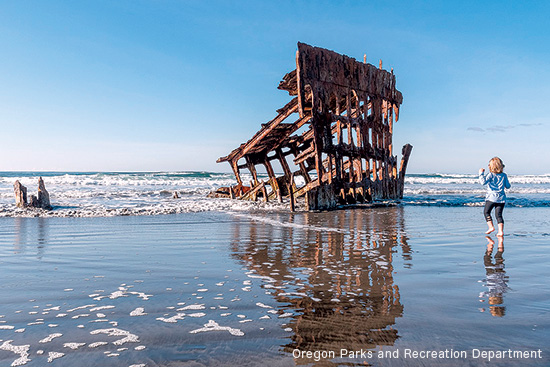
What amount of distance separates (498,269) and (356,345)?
262 cm

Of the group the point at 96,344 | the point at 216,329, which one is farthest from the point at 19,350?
the point at 216,329

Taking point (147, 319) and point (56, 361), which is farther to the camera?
point (147, 319)

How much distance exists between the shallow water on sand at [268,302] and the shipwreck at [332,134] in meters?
6.62

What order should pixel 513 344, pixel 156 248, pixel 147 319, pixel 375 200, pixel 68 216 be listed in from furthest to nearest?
pixel 375 200, pixel 68 216, pixel 156 248, pixel 147 319, pixel 513 344

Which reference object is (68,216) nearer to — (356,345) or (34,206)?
(34,206)

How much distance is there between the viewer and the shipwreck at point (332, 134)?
11859 millimetres

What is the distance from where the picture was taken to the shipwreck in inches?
467

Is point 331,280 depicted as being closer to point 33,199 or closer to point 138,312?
point 138,312

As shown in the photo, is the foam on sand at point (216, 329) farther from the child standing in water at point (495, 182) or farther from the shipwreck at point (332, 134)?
the shipwreck at point (332, 134)

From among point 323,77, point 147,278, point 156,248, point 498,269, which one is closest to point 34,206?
point 156,248

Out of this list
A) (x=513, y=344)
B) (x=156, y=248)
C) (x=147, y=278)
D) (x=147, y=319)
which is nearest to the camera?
(x=513, y=344)

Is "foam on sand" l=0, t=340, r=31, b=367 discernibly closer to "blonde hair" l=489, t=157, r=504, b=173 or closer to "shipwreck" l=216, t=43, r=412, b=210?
"blonde hair" l=489, t=157, r=504, b=173

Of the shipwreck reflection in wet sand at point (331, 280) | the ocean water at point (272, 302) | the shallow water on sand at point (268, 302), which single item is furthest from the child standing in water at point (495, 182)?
the shipwreck reflection in wet sand at point (331, 280)

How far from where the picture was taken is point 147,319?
2.58 m
